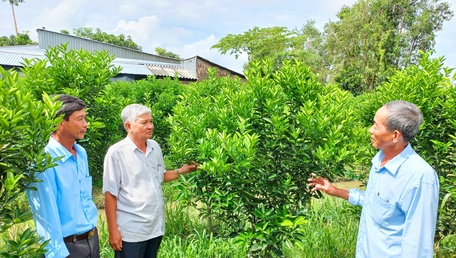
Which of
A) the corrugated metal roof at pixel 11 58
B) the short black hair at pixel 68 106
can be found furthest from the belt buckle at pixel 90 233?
the corrugated metal roof at pixel 11 58

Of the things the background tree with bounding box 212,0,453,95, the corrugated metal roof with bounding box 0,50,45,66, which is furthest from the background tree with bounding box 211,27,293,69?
the corrugated metal roof with bounding box 0,50,45,66

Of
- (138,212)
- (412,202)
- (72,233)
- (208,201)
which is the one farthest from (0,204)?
(412,202)

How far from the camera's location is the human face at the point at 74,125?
2.10 metres

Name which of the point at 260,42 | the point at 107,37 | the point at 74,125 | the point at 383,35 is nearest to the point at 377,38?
the point at 383,35

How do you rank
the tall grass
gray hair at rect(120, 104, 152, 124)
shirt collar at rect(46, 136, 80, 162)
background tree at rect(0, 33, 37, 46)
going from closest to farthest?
shirt collar at rect(46, 136, 80, 162), gray hair at rect(120, 104, 152, 124), the tall grass, background tree at rect(0, 33, 37, 46)

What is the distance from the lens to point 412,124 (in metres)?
1.90

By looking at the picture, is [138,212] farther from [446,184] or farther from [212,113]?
[446,184]

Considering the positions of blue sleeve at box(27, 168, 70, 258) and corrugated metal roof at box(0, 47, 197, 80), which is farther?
corrugated metal roof at box(0, 47, 197, 80)

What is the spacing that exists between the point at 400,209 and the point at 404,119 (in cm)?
49

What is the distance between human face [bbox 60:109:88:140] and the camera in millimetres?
2100

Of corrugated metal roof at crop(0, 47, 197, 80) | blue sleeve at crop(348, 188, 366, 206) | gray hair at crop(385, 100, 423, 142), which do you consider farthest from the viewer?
corrugated metal roof at crop(0, 47, 197, 80)

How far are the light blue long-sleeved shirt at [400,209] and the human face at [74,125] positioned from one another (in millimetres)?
1802

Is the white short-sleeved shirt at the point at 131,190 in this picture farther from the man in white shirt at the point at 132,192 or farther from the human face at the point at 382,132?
the human face at the point at 382,132

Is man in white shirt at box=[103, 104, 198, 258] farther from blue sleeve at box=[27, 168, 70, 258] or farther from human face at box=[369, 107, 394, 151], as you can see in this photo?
human face at box=[369, 107, 394, 151]
